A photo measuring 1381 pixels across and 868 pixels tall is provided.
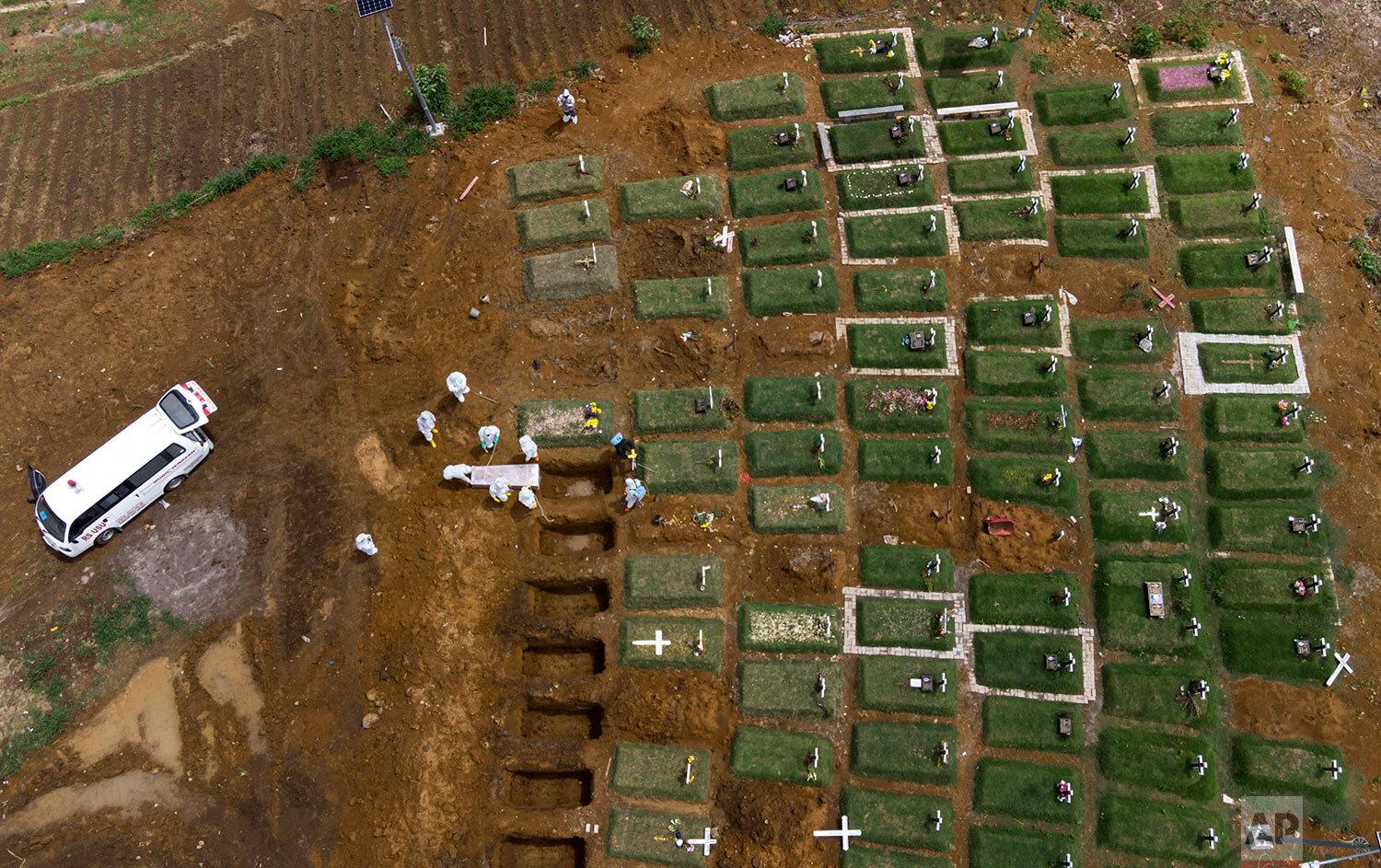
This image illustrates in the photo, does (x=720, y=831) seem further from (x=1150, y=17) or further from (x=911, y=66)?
(x=1150, y=17)

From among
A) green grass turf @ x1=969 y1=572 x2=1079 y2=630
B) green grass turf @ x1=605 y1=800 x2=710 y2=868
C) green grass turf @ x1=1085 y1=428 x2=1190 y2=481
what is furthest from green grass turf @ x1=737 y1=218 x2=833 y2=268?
green grass turf @ x1=605 y1=800 x2=710 y2=868

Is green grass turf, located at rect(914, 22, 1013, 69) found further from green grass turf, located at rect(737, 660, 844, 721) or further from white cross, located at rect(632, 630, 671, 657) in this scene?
white cross, located at rect(632, 630, 671, 657)

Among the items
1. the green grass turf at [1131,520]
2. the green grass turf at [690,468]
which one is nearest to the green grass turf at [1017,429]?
the green grass turf at [1131,520]

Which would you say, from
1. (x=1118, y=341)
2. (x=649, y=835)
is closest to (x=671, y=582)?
(x=649, y=835)

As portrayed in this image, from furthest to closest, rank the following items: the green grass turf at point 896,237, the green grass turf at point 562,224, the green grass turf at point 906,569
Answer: the green grass turf at point 562,224, the green grass turf at point 896,237, the green grass turf at point 906,569

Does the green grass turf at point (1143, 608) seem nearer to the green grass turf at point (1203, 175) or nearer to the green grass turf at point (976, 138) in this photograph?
the green grass turf at point (1203, 175)
